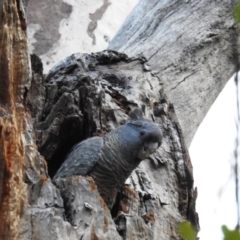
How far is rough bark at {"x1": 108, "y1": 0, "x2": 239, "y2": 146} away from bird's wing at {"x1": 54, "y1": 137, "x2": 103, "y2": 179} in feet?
1.20

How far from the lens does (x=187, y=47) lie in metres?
2.38

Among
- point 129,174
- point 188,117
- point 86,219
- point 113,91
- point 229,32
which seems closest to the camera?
point 86,219

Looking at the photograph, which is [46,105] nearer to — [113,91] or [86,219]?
[113,91]

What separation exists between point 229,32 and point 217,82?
0.18 m

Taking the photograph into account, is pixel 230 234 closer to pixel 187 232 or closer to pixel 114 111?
pixel 187 232

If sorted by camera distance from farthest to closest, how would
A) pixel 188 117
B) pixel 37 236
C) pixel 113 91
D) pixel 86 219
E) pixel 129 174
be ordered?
pixel 188 117
pixel 113 91
pixel 129 174
pixel 86 219
pixel 37 236

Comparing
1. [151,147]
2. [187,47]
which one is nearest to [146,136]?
[151,147]

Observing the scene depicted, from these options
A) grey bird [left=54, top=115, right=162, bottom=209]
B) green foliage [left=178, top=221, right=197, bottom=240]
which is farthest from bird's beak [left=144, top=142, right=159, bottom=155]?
green foliage [left=178, top=221, right=197, bottom=240]

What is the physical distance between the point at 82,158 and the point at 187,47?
612 mm

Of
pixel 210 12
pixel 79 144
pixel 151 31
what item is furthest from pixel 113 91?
pixel 210 12

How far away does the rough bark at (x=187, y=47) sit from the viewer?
231 cm

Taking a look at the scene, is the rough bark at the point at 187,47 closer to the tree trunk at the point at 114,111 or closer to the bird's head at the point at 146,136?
the tree trunk at the point at 114,111

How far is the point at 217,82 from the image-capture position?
244cm

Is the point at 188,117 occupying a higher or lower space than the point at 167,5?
lower
